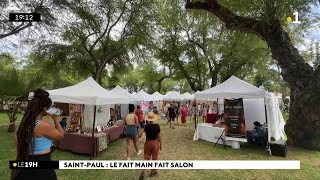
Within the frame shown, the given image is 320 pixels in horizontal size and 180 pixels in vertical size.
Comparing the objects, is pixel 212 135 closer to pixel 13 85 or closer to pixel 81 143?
pixel 81 143

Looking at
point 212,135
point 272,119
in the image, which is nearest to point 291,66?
point 272,119

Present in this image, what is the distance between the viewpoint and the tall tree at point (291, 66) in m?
10.8

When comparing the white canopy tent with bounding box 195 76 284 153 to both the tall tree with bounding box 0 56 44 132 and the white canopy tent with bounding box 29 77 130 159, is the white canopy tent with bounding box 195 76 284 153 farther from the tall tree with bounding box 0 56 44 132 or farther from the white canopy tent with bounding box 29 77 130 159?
the tall tree with bounding box 0 56 44 132

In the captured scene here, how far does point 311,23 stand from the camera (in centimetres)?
1334

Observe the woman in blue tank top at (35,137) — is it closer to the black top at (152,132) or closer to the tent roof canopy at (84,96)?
the black top at (152,132)

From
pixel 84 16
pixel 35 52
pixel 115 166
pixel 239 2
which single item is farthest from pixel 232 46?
pixel 115 166

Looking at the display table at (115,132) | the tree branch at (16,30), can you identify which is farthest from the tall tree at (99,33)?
the display table at (115,132)

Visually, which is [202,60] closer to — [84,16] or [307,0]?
[84,16]

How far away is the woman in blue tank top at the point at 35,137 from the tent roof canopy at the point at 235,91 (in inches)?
352

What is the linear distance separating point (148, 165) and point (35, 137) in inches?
141

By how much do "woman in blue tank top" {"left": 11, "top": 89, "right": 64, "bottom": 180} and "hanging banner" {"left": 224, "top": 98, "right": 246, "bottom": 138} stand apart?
29.1 feet

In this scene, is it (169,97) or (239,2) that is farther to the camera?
(169,97)

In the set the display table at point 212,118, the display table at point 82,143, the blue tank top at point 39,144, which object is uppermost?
the blue tank top at point 39,144

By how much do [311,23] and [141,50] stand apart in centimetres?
1525
